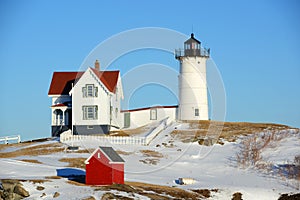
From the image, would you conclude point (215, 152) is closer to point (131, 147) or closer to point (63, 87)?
point (131, 147)

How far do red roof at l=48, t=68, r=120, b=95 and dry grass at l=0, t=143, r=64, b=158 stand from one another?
1016 cm

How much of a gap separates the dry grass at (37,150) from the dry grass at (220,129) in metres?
11.2

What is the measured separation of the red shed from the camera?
34.4 meters

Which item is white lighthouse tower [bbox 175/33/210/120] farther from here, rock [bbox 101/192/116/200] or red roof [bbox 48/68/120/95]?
rock [bbox 101/192/116/200]

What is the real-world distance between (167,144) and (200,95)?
13263 millimetres

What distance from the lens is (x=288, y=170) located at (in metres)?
41.4

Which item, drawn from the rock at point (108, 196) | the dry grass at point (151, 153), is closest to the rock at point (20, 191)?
the rock at point (108, 196)

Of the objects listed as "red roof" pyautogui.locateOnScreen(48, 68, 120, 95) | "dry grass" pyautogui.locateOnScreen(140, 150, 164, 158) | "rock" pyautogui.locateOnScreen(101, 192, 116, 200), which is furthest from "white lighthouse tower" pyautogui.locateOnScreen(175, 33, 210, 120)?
"rock" pyautogui.locateOnScreen(101, 192, 116, 200)

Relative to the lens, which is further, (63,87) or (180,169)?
(63,87)

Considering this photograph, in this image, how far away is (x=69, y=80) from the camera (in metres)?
61.0

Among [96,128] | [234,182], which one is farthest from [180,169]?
[96,128]

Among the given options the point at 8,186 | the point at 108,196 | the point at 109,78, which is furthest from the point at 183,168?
the point at 109,78

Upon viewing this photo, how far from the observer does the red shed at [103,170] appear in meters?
34.4

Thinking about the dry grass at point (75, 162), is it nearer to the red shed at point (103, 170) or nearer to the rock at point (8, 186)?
the red shed at point (103, 170)
